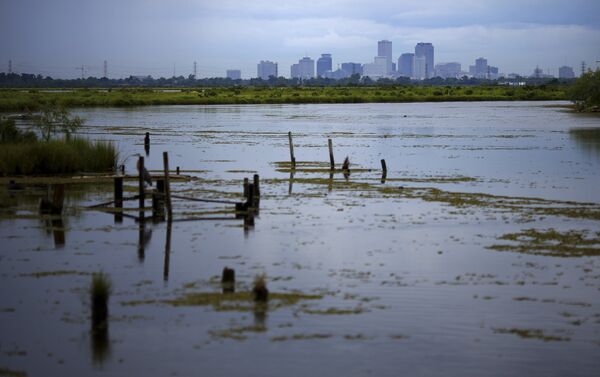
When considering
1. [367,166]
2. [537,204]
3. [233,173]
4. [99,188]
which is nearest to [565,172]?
[367,166]

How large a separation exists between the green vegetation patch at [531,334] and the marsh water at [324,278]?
6 centimetres

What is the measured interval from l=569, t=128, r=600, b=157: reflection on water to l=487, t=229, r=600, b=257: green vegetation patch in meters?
26.2

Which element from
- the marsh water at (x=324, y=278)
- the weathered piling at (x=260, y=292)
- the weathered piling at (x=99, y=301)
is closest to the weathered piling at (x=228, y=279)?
the marsh water at (x=324, y=278)

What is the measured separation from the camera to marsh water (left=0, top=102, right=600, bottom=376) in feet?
42.0

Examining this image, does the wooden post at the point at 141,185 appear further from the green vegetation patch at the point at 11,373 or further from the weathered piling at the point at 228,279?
the green vegetation patch at the point at 11,373

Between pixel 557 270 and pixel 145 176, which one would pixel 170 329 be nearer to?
pixel 557 270

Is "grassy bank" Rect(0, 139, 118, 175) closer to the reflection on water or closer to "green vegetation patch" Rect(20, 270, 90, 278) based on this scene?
"green vegetation patch" Rect(20, 270, 90, 278)

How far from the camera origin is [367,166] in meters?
40.8

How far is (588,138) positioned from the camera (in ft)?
189

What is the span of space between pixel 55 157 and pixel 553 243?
19.7 meters

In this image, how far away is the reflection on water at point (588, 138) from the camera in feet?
164

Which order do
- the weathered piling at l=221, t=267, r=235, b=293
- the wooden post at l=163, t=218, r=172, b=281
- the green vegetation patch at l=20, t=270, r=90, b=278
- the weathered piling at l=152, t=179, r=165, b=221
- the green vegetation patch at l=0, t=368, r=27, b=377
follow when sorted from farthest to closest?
the weathered piling at l=152, t=179, r=165, b=221 → the wooden post at l=163, t=218, r=172, b=281 → the green vegetation patch at l=20, t=270, r=90, b=278 → the weathered piling at l=221, t=267, r=235, b=293 → the green vegetation patch at l=0, t=368, r=27, b=377

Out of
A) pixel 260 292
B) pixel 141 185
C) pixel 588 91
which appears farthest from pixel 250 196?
pixel 588 91


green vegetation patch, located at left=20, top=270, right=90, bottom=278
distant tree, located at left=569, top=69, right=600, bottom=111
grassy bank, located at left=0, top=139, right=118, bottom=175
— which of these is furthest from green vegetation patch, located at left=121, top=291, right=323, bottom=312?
distant tree, located at left=569, top=69, right=600, bottom=111
